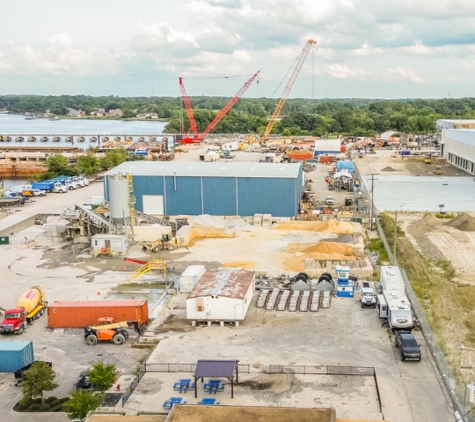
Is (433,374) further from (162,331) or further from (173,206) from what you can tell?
(173,206)

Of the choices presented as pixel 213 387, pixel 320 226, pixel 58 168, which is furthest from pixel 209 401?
pixel 58 168

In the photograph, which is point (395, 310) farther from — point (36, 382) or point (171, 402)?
point (36, 382)

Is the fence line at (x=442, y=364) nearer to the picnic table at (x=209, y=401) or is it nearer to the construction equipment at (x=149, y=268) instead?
the picnic table at (x=209, y=401)

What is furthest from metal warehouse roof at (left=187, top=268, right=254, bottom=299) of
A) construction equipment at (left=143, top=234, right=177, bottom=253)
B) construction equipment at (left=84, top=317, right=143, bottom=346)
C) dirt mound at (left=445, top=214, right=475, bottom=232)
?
dirt mound at (left=445, top=214, right=475, bottom=232)

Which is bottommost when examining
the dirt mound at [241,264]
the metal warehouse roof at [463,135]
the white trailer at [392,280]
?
the dirt mound at [241,264]

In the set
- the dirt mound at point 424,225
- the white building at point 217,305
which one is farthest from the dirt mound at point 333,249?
the white building at point 217,305
